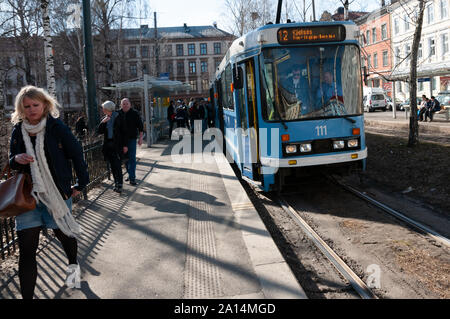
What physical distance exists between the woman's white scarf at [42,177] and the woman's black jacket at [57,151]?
50 mm

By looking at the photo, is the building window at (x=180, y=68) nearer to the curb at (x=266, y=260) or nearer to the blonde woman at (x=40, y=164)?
the curb at (x=266, y=260)

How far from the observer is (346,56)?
8.07m

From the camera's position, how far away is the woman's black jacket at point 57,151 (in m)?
3.78

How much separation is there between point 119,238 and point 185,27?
90746 millimetres

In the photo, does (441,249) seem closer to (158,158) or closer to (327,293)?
(327,293)

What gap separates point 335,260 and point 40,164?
3251 millimetres

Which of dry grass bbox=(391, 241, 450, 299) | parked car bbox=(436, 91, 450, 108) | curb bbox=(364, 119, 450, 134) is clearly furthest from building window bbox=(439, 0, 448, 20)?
dry grass bbox=(391, 241, 450, 299)

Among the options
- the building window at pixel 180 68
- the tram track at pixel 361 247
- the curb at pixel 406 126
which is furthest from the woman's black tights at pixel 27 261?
the building window at pixel 180 68

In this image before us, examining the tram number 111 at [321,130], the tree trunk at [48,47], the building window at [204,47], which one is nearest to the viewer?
the tram number 111 at [321,130]

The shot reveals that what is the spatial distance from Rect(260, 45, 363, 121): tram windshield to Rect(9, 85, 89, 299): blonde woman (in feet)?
15.0

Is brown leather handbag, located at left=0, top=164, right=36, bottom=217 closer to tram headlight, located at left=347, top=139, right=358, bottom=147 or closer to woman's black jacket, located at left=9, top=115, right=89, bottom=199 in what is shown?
woman's black jacket, located at left=9, top=115, right=89, bottom=199

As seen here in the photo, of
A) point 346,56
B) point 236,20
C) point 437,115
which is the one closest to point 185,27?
point 236,20

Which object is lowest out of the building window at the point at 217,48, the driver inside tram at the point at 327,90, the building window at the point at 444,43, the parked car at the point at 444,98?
the driver inside tram at the point at 327,90

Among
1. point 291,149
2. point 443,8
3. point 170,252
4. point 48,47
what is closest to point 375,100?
point 443,8
